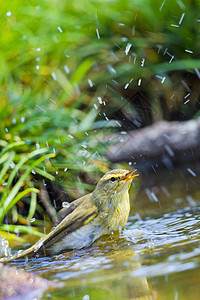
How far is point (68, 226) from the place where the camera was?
150 inches

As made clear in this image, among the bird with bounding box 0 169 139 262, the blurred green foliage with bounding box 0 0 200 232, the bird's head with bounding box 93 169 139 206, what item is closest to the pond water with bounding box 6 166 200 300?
the bird with bounding box 0 169 139 262

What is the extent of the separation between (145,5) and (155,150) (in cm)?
204

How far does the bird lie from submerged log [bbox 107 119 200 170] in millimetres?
1881

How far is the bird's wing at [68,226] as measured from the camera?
375 cm

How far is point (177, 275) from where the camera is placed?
2389 millimetres

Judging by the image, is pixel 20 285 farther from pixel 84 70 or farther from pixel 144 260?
pixel 84 70

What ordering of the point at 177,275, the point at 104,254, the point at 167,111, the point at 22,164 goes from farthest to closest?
the point at 167,111
the point at 22,164
the point at 104,254
the point at 177,275

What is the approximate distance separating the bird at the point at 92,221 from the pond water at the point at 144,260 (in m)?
0.08

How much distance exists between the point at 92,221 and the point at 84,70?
2.77 metres

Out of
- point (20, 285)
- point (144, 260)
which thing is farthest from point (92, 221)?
point (20, 285)

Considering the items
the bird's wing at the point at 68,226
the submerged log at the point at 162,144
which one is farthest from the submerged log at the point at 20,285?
the submerged log at the point at 162,144

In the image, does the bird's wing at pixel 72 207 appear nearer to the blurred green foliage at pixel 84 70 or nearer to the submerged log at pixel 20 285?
the blurred green foliage at pixel 84 70

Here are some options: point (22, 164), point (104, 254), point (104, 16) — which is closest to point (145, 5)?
point (104, 16)

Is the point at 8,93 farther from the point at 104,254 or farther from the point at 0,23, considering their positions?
the point at 104,254
